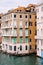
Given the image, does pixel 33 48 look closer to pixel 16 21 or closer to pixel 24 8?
pixel 16 21

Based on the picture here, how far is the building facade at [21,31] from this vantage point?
95.5 ft

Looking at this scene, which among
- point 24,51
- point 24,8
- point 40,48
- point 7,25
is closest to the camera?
point 40,48

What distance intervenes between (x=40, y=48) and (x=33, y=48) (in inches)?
178

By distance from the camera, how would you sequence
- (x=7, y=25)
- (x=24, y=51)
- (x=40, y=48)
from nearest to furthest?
(x=40, y=48), (x=24, y=51), (x=7, y=25)

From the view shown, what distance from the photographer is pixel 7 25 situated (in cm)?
3170

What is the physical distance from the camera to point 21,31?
29516mm

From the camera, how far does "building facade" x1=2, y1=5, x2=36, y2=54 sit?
29.1m

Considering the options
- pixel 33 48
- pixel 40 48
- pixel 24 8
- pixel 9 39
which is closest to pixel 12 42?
pixel 9 39

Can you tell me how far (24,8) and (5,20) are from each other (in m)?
4.08

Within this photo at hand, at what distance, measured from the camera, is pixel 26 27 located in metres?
29.7

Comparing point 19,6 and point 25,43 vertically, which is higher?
point 19,6

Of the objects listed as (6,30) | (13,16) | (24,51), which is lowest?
(24,51)

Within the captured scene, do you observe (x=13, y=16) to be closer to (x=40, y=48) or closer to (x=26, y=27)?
(x=26, y=27)

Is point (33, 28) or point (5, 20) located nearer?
point (33, 28)
